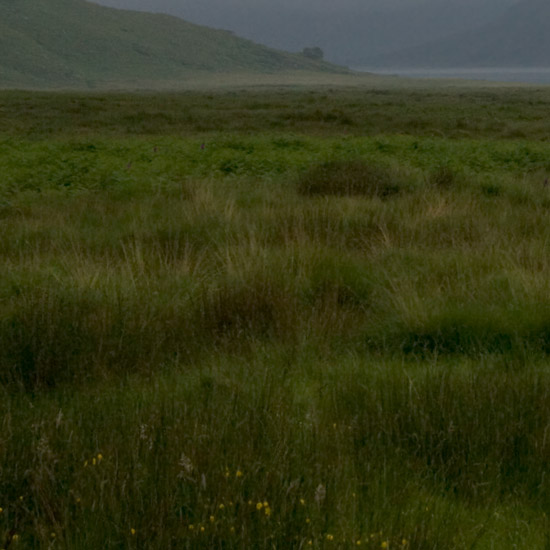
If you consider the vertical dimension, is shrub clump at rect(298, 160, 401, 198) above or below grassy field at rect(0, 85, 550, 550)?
above

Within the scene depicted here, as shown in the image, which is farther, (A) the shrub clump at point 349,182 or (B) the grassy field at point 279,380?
(A) the shrub clump at point 349,182

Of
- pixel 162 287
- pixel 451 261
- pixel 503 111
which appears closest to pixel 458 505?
pixel 162 287

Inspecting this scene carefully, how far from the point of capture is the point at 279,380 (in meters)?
3.80

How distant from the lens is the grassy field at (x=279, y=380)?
2.69 meters

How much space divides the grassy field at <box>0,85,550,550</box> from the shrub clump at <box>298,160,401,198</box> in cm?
170

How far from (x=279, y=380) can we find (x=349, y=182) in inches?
318

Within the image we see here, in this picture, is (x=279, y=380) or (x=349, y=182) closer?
(x=279, y=380)

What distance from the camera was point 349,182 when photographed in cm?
1153

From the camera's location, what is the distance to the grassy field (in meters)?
2.69

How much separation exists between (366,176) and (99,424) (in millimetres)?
8896

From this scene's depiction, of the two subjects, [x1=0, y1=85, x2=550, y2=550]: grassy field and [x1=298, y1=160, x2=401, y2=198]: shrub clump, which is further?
[x1=298, y1=160, x2=401, y2=198]: shrub clump

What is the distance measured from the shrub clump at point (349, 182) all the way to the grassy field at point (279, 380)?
1.70m

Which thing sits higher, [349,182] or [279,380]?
[349,182]

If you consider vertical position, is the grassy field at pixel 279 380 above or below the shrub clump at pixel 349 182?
below
